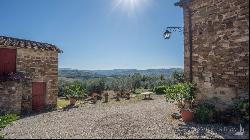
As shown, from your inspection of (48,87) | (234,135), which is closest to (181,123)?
(234,135)

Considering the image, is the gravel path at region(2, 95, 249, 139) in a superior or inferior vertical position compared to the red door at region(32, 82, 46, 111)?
inferior

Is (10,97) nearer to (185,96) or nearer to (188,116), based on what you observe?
(185,96)

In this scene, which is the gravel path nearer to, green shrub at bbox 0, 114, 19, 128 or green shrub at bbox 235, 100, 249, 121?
green shrub at bbox 235, 100, 249, 121

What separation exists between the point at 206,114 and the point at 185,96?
1.58 metres

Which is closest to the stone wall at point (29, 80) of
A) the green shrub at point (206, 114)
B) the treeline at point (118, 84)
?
the treeline at point (118, 84)

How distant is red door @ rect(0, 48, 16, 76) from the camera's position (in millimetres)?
16953

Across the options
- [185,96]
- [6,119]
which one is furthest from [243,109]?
[6,119]

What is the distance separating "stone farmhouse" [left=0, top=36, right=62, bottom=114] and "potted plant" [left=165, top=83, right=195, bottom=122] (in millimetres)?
8421

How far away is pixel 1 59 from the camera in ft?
55.7

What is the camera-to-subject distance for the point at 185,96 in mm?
12656

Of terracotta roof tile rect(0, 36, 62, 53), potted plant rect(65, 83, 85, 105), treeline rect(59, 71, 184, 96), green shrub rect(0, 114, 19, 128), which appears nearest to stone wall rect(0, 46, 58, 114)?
terracotta roof tile rect(0, 36, 62, 53)

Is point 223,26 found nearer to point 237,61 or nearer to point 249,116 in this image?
point 237,61

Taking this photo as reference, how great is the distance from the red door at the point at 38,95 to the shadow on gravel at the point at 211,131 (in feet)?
32.9

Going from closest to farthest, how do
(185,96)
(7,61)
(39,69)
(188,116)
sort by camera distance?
(188,116)
(185,96)
(7,61)
(39,69)
